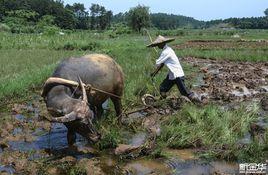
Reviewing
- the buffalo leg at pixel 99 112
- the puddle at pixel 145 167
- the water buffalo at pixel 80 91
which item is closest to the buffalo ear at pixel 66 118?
the water buffalo at pixel 80 91

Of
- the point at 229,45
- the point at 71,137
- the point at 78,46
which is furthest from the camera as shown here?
the point at 229,45

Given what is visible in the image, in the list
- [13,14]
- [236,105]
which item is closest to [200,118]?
[236,105]

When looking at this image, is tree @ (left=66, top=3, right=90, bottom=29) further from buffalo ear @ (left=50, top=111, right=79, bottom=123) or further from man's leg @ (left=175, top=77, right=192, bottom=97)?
buffalo ear @ (left=50, top=111, right=79, bottom=123)

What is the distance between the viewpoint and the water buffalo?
5176mm

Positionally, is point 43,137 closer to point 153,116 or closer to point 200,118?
point 153,116

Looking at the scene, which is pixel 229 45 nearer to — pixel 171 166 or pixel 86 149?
pixel 86 149

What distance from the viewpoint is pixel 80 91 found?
18.5 ft

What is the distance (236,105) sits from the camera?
334 inches

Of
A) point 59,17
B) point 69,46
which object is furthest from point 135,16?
point 59,17

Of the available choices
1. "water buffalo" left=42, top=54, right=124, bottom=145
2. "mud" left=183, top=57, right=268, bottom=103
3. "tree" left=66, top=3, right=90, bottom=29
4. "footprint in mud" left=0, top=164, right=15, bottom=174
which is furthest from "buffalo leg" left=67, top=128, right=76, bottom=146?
"tree" left=66, top=3, right=90, bottom=29

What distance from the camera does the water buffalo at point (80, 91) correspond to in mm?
5176

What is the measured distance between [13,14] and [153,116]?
164 feet

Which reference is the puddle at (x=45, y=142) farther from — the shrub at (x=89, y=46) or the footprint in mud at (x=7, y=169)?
the shrub at (x=89, y=46)

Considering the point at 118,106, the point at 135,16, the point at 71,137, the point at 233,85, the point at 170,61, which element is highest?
the point at 135,16
